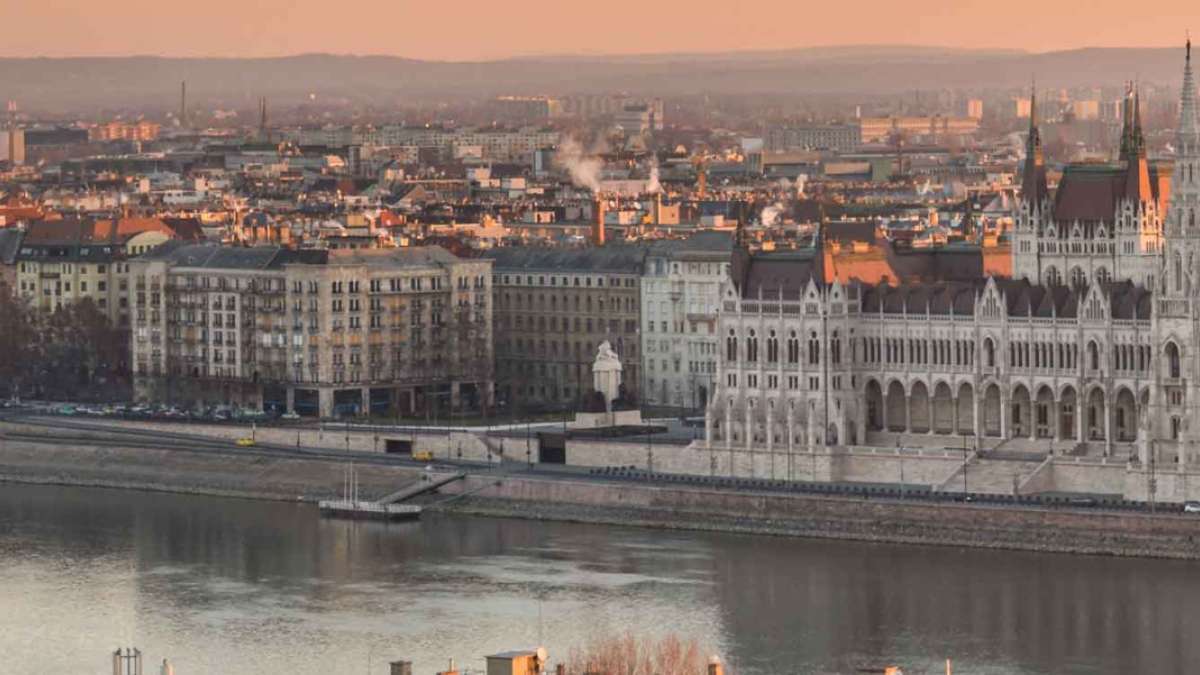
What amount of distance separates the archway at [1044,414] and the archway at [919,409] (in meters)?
3.55

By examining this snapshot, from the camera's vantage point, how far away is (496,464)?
110750 mm

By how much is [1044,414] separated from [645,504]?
9.68 metres

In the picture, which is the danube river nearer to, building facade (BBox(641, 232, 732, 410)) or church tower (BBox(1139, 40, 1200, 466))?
church tower (BBox(1139, 40, 1200, 466))

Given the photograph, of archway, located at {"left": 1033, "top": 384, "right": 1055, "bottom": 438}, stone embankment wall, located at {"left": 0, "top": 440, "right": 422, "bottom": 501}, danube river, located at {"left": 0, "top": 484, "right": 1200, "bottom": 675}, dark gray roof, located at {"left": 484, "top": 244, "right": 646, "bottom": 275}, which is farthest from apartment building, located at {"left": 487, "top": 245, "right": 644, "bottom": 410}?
archway, located at {"left": 1033, "top": 384, "right": 1055, "bottom": 438}

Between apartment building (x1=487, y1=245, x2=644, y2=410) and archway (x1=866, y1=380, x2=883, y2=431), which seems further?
apartment building (x1=487, y1=245, x2=644, y2=410)

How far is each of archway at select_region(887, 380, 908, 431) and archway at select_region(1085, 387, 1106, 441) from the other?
235 inches

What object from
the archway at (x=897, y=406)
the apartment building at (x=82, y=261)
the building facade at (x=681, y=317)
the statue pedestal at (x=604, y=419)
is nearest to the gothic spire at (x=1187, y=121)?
the archway at (x=897, y=406)

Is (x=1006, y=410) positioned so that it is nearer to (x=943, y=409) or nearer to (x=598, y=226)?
(x=943, y=409)

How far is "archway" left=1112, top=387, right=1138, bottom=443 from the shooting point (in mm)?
102250

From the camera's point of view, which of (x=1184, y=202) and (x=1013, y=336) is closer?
(x=1184, y=202)

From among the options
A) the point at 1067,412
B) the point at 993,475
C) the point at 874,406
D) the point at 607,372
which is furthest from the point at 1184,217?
the point at 607,372

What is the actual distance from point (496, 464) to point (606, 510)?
717 centimetres

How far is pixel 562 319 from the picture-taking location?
127 meters

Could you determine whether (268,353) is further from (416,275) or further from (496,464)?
(496,464)
